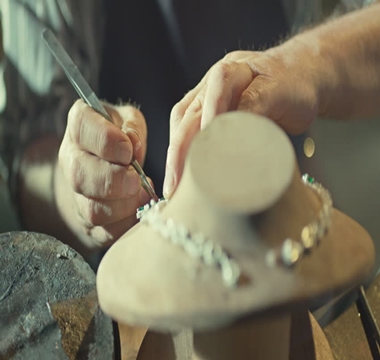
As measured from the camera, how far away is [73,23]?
67cm

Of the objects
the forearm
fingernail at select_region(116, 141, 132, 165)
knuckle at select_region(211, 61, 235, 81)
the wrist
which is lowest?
the forearm

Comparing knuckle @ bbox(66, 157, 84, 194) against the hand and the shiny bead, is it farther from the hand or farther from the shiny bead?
the shiny bead

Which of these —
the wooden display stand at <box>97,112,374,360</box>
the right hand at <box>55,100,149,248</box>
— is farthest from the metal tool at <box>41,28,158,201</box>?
the wooden display stand at <box>97,112,374,360</box>

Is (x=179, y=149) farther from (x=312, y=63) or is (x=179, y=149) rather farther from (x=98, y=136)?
(x=312, y=63)

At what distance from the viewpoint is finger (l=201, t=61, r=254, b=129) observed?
0.35 meters

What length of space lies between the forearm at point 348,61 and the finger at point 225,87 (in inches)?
6.2

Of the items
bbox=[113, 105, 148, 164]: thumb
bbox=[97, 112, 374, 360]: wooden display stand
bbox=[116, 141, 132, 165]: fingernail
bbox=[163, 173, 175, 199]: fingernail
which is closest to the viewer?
bbox=[97, 112, 374, 360]: wooden display stand

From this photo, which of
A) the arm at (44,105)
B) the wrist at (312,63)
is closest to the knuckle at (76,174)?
the arm at (44,105)

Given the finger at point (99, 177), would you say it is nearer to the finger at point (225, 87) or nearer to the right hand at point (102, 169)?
the right hand at point (102, 169)

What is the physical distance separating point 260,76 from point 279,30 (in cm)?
31

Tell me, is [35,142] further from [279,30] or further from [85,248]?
[279,30]

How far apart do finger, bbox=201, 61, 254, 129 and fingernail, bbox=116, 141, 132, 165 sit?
104 millimetres

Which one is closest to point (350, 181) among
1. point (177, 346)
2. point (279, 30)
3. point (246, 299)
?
point (279, 30)

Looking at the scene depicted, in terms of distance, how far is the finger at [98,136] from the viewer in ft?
1.47
